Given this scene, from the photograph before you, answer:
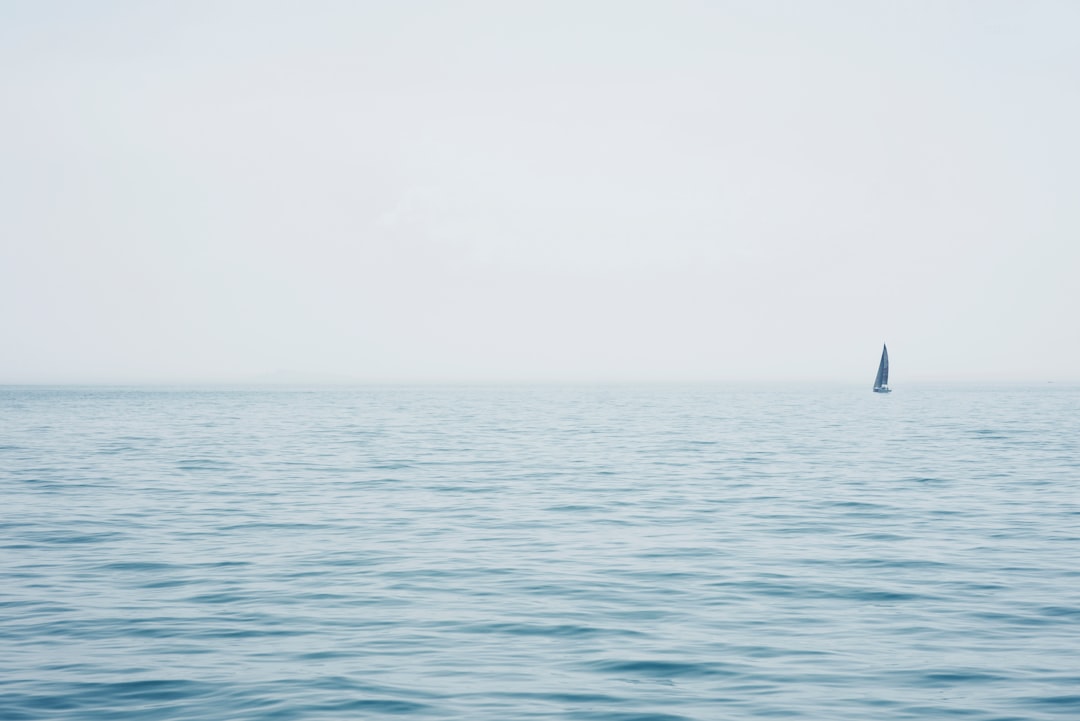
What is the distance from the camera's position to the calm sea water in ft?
38.2

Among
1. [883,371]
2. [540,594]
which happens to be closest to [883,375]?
[883,371]

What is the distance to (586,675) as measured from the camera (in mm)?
12312

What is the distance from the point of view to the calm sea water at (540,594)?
11641 mm

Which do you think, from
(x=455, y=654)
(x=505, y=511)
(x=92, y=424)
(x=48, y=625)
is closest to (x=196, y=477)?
(x=505, y=511)

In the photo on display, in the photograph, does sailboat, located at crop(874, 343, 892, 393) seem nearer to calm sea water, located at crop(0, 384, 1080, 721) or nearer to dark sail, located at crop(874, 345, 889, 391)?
dark sail, located at crop(874, 345, 889, 391)

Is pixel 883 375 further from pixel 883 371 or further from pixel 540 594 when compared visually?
pixel 540 594

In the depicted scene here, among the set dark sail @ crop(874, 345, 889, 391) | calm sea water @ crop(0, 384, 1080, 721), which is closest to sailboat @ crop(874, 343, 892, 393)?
dark sail @ crop(874, 345, 889, 391)

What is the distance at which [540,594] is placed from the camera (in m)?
16.7

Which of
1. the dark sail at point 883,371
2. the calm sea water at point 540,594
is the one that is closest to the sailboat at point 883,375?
the dark sail at point 883,371

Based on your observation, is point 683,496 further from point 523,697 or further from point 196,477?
point 523,697

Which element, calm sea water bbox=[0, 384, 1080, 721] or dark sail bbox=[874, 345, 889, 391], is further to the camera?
dark sail bbox=[874, 345, 889, 391]

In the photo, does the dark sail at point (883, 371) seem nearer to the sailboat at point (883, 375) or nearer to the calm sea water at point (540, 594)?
the sailboat at point (883, 375)

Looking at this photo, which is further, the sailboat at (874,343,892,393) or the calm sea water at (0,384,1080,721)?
the sailboat at (874,343,892,393)

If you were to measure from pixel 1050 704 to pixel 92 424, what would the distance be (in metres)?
72.2
